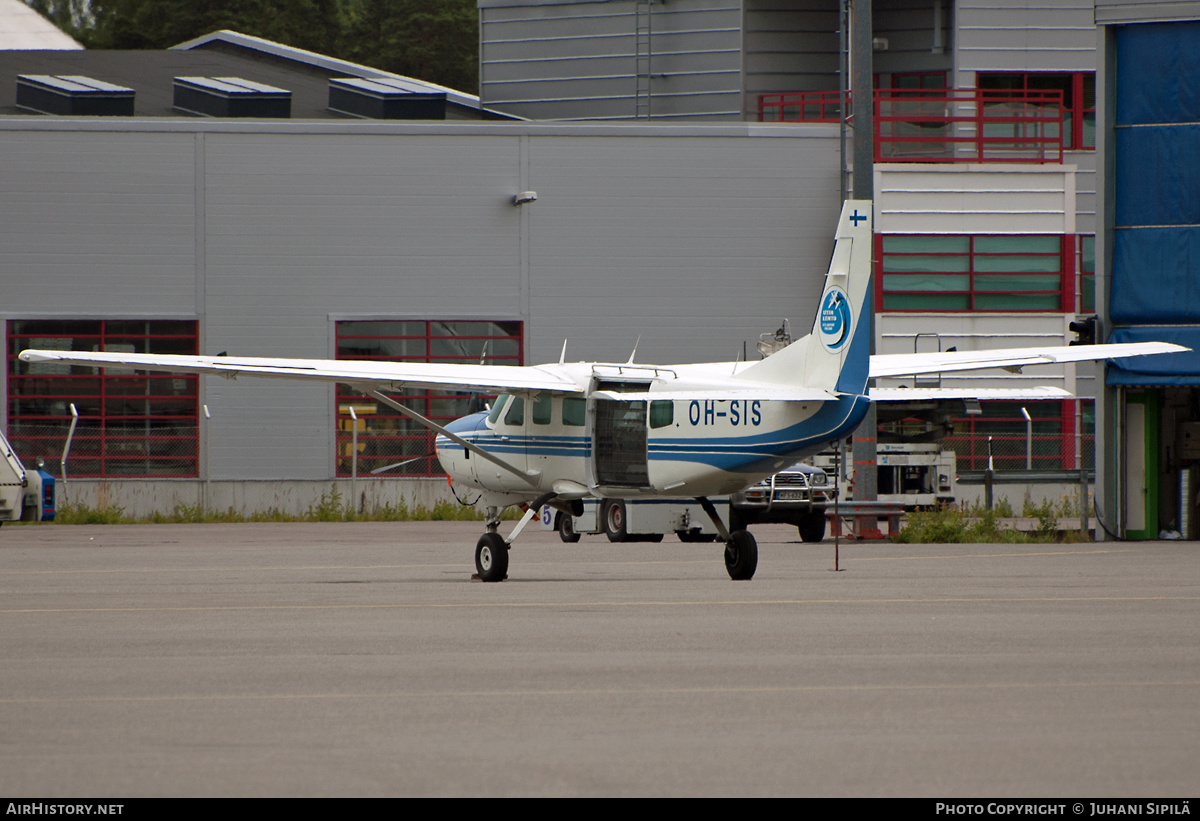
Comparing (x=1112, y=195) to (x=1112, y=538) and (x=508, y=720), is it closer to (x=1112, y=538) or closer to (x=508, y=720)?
(x=1112, y=538)

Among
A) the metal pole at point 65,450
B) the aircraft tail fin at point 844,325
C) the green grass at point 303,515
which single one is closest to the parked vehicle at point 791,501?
the green grass at point 303,515

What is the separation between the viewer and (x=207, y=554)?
23.9 metres

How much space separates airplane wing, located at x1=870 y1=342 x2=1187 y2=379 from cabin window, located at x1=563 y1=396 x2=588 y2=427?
332 centimetres

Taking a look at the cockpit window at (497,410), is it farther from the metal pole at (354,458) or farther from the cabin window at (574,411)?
the metal pole at (354,458)

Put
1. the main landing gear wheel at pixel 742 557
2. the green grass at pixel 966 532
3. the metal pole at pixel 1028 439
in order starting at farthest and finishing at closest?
1. the metal pole at pixel 1028 439
2. the green grass at pixel 966 532
3. the main landing gear wheel at pixel 742 557

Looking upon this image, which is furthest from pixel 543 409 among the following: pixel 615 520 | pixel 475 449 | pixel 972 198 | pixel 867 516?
pixel 972 198

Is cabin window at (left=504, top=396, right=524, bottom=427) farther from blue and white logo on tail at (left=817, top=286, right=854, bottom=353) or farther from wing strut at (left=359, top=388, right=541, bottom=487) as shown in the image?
blue and white logo on tail at (left=817, top=286, right=854, bottom=353)

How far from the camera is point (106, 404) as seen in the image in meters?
37.7

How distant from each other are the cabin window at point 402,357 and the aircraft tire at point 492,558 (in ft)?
64.7

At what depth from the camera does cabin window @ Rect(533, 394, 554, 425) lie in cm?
1955

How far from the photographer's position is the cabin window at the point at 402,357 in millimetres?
37938

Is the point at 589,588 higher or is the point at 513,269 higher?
the point at 513,269

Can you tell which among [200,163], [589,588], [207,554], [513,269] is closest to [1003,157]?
[513,269]

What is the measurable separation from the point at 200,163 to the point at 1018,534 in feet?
65.4
